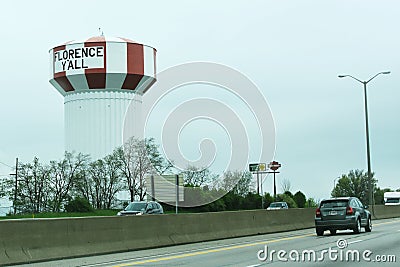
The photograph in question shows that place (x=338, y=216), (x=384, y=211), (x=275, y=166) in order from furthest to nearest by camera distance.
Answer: (x=275, y=166) → (x=384, y=211) → (x=338, y=216)

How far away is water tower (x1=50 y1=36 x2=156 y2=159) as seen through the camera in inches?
3110

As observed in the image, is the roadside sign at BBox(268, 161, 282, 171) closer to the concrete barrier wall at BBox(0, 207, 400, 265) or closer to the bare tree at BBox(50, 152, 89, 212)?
the bare tree at BBox(50, 152, 89, 212)

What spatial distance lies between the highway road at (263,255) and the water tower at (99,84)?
55436 millimetres

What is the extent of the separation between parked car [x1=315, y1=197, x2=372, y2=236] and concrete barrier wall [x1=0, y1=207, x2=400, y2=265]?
10.8 ft

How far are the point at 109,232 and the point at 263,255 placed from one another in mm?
4831

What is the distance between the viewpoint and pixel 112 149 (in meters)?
83.8

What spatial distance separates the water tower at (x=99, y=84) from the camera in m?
79.0

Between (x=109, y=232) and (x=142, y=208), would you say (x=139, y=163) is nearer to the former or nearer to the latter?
(x=142, y=208)

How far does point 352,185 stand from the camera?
143500 millimetres

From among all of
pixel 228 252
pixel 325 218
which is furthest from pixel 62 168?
pixel 228 252

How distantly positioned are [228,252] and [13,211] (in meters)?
58.5

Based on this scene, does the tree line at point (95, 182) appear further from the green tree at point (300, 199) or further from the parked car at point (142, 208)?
the parked car at point (142, 208)

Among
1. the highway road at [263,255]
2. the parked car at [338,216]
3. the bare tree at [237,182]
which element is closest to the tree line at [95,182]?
the bare tree at [237,182]

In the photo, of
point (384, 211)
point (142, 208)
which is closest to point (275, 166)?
point (384, 211)
